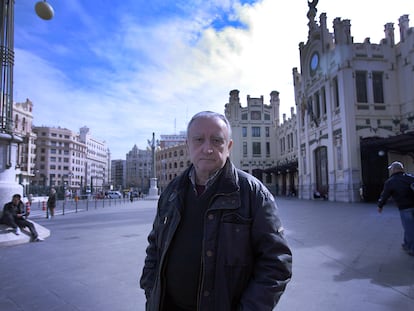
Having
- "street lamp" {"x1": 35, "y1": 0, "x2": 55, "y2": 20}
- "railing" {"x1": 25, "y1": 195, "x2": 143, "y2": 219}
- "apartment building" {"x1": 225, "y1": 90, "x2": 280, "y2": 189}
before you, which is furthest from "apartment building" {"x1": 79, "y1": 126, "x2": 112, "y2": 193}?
"street lamp" {"x1": 35, "y1": 0, "x2": 55, "y2": 20}

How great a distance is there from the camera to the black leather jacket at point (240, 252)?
1646mm

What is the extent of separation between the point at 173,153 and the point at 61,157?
44.6m

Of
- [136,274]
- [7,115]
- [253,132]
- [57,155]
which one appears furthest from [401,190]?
[57,155]

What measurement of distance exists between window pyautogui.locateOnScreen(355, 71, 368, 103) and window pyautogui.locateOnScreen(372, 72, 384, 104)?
687mm

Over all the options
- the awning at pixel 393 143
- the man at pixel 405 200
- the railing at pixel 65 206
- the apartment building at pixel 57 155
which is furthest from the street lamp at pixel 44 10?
the apartment building at pixel 57 155

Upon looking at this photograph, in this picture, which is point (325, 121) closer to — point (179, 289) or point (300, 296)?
point (300, 296)

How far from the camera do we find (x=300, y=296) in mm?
3891

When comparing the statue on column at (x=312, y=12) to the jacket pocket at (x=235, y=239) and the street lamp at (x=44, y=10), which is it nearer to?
the street lamp at (x=44, y=10)

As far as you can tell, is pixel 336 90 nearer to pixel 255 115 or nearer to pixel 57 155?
pixel 255 115

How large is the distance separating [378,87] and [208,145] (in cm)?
2772

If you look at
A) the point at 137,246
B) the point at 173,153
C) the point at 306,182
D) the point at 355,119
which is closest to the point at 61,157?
the point at 173,153

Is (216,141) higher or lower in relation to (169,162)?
lower

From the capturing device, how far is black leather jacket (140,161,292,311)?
A: 1646mm

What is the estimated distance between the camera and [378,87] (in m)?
24.9
